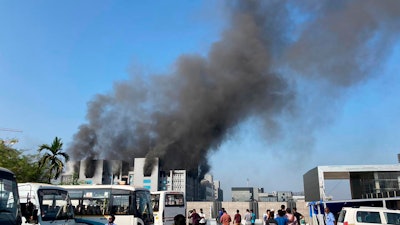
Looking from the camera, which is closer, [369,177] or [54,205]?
[54,205]

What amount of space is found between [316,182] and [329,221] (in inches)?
752

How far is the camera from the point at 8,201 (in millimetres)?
5684

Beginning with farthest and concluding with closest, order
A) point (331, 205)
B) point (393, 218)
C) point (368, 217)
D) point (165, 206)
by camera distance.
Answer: point (165, 206) → point (331, 205) → point (368, 217) → point (393, 218)

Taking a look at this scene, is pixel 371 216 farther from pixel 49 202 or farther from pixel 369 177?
pixel 369 177

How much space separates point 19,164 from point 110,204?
14.4 metres

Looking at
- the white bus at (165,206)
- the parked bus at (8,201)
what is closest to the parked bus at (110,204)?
the white bus at (165,206)

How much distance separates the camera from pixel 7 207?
5617mm

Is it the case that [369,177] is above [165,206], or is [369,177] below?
above

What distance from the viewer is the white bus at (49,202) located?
8422 millimetres

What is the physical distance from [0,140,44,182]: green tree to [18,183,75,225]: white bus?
14862 millimetres

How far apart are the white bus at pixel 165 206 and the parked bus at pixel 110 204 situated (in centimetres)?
551

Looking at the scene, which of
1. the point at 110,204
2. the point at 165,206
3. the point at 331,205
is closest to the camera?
the point at 110,204

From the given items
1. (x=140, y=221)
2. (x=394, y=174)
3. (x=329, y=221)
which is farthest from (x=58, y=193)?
(x=394, y=174)

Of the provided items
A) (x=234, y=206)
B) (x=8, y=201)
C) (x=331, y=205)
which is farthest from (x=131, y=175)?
(x=8, y=201)
